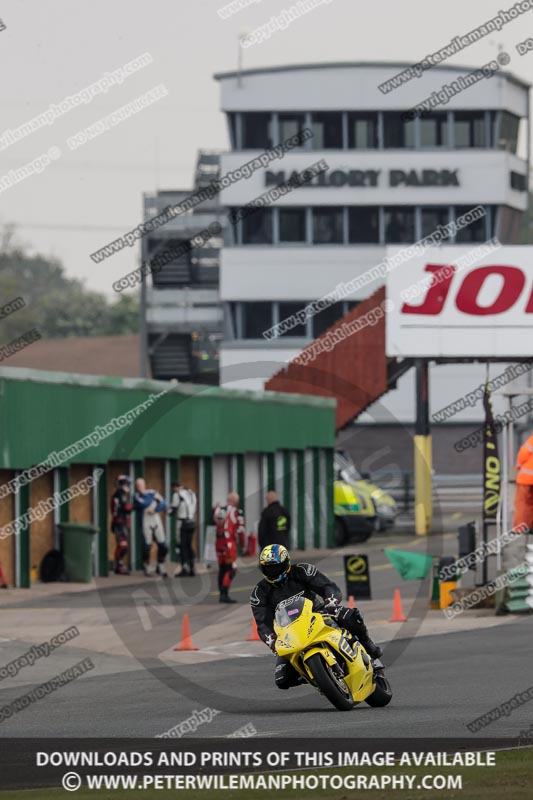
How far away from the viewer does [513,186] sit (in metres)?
74.9

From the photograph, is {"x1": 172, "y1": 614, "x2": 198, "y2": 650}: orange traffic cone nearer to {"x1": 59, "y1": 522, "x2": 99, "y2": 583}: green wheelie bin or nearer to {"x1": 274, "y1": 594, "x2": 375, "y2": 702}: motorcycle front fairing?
{"x1": 274, "y1": 594, "x2": 375, "y2": 702}: motorcycle front fairing

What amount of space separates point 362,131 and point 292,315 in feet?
27.9

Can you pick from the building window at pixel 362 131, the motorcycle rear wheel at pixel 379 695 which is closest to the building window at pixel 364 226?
the building window at pixel 362 131

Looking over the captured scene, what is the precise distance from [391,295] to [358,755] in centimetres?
3287

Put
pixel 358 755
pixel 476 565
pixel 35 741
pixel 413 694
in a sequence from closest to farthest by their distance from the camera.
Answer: pixel 358 755, pixel 35 741, pixel 413 694, pixel 476 565

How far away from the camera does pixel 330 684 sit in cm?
1395

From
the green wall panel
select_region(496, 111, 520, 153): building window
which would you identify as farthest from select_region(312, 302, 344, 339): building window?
the green wall panel

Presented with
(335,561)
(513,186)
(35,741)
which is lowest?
(335,561)

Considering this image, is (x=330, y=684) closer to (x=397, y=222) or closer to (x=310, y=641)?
(x=310, y=641)

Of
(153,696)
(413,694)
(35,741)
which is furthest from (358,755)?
(153,696)

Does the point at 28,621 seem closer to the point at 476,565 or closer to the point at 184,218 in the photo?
the point at 476,565

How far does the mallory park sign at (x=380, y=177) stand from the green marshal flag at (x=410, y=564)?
46437mm

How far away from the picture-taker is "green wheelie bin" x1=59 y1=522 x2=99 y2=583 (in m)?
30.4

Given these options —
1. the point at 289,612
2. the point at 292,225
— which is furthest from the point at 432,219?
the point at 289,612
